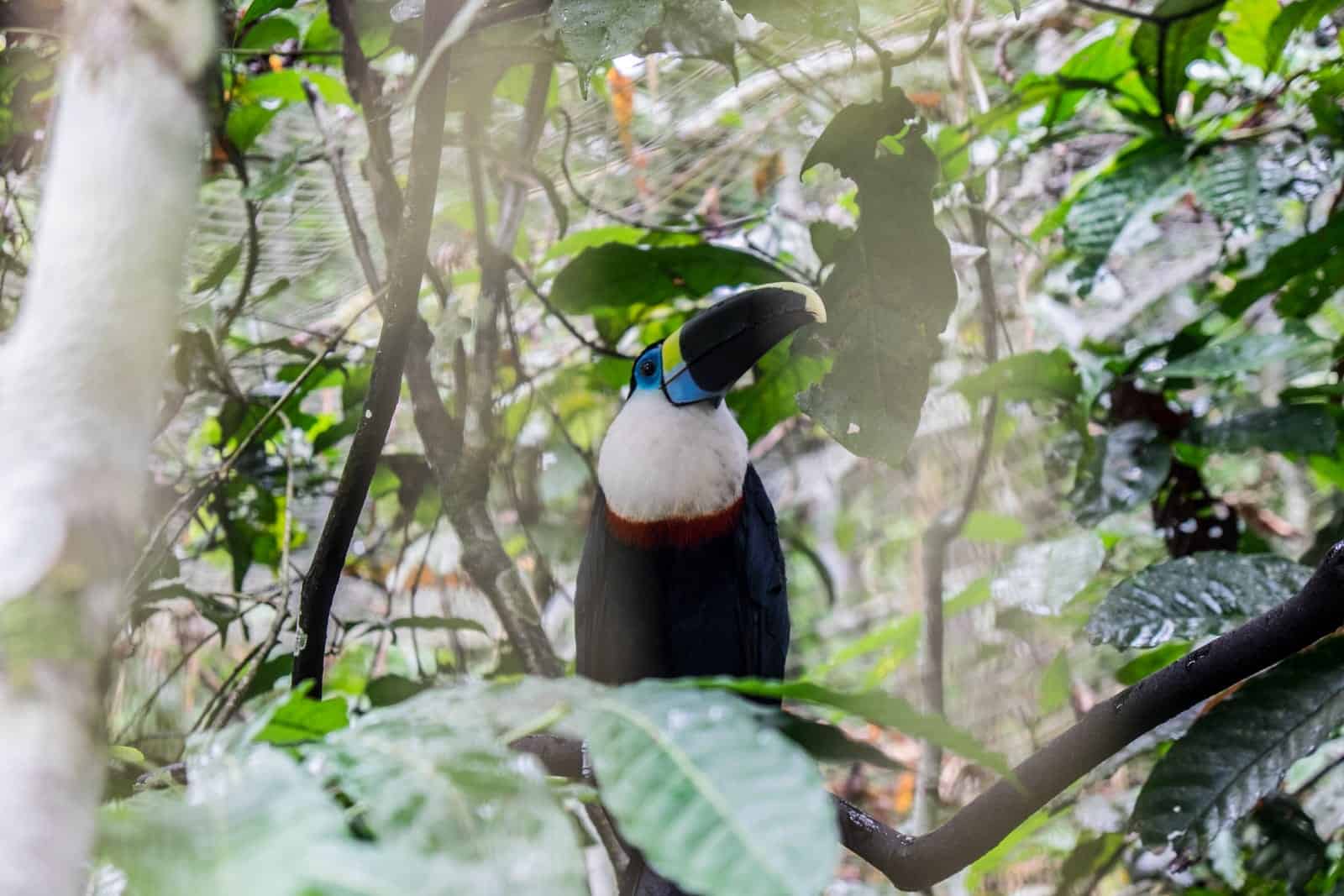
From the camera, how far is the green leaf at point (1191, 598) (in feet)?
5.84

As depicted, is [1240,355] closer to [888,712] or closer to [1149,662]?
[1149,662]

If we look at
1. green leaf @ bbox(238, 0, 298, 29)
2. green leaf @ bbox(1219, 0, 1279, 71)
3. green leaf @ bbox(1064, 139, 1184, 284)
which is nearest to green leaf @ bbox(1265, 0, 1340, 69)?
green leaf @ bbox(1219, 0, 1279, 71)

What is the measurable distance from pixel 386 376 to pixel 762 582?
1022 mm

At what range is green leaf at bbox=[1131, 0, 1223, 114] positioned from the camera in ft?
7.39

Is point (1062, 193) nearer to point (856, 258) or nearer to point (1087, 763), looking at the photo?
point (856, 258)

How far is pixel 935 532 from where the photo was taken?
2.53 meters

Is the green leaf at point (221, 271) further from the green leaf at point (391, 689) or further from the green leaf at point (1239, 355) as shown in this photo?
the green leaf at point (1239, 355)

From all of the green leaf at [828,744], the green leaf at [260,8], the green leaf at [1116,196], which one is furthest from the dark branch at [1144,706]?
the green leaf at [260,8]

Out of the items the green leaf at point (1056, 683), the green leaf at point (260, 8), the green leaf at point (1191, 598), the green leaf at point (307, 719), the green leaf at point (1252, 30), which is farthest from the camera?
the green leaf at point (1056, 683)

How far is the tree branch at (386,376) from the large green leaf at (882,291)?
566mm

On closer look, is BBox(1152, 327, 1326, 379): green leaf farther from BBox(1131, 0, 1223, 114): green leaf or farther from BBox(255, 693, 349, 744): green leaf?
Answer: BBox(255, 693, 349, 744): green leaf

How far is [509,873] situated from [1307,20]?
2.45m

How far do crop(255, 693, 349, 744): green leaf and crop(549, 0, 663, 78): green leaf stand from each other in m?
0.87

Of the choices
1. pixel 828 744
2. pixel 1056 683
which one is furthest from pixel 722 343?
pixel 828 744
